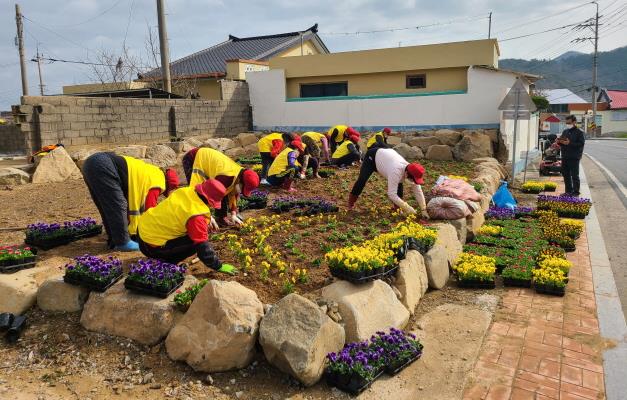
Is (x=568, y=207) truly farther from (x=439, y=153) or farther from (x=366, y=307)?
(x=366, y=307)

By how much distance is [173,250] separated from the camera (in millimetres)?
4883

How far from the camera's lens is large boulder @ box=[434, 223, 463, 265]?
6434 mm

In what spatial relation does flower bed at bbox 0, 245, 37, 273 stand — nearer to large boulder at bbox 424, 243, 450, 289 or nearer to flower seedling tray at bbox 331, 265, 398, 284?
flower seedling tray at bbox 331, 265, 398, 284

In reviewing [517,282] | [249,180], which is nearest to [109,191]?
[249,180]

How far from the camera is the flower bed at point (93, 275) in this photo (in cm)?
430

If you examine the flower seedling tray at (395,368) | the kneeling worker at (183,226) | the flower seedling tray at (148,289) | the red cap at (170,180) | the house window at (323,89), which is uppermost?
the house window at (323,89)

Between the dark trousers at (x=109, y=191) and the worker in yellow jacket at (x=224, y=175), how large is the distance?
3.27ft

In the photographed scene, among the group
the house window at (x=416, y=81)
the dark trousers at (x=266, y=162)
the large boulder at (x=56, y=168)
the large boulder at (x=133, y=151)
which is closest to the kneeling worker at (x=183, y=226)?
the dark trousers at (x=266, y=162)

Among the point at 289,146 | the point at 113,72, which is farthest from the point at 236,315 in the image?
the point at 113,72

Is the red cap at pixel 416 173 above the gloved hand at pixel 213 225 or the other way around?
above

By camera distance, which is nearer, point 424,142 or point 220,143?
point 424,142

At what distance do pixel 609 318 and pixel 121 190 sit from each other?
5.46 metres

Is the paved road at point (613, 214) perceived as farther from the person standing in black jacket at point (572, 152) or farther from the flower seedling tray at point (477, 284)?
the flower seedling tray at point (477, 284)

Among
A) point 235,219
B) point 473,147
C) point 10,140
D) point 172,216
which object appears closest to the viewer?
point 172,216
